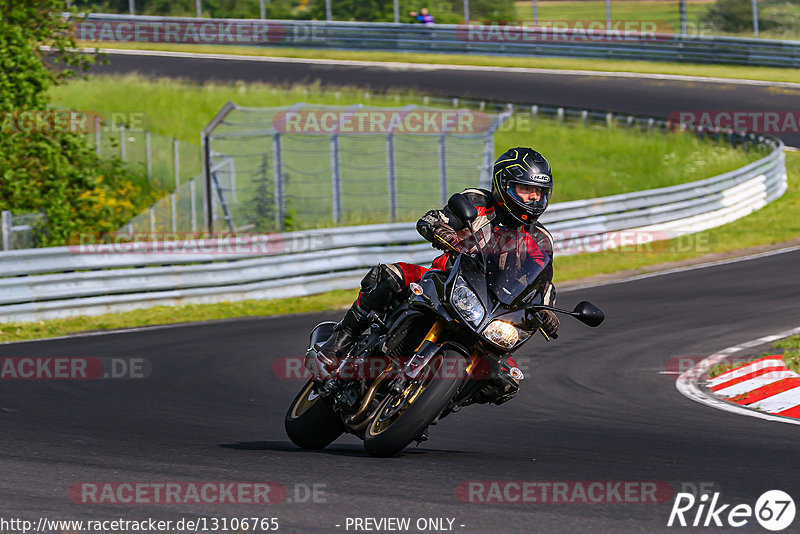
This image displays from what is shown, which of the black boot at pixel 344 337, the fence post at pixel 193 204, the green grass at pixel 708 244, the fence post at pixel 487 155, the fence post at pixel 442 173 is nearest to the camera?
the black boot at pixel 344 337

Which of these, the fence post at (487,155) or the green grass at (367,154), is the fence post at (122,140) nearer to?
the green grass at (367,154)

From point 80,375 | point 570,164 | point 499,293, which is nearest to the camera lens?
point 499,293

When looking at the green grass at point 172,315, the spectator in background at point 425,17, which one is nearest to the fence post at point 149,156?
the green grass at point 172,315

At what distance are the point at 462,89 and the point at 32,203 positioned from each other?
1962cm

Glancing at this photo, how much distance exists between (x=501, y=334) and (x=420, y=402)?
22.2 inches

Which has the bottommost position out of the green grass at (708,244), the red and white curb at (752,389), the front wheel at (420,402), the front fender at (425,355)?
the green grass at (708,244)

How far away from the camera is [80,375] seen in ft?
35.9

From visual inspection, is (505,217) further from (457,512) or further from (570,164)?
(570,164)

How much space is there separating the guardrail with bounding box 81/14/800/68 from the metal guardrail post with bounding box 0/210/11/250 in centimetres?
2537

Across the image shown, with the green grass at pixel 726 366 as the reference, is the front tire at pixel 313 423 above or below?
above

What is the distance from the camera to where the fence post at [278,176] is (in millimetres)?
19766

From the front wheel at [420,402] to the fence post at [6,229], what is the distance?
11197mm

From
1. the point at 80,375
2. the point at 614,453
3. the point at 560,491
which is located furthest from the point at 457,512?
the point at 80,375

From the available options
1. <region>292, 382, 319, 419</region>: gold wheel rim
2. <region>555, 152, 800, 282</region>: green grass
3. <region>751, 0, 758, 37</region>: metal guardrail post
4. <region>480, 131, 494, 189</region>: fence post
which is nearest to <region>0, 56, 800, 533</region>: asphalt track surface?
<region>292, 382, 319, 419</region>: gold wheel rim
